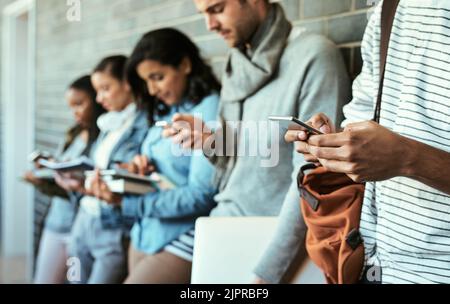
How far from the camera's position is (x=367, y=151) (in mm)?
1094

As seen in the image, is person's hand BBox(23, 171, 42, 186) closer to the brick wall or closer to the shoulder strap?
the brick wall

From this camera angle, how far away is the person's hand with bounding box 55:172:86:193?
6.65 feet

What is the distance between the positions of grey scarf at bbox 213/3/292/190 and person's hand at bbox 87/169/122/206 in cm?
40

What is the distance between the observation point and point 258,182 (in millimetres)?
1571

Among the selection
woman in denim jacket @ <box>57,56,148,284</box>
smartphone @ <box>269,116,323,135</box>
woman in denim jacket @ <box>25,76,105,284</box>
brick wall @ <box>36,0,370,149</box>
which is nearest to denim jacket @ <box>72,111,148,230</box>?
woman in denim jacket @ <box>57,56,148,284</box>

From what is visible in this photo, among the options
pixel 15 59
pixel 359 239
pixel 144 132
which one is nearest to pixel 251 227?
pixel 359 239

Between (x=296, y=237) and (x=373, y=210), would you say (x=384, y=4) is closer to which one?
(x=373, y=210)

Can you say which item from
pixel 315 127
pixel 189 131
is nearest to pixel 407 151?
pixel 315 127

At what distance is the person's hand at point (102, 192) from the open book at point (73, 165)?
5 centimetres

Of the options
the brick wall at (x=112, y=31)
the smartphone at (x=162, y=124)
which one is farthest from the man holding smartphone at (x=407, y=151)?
the smartphone at (x=162, y=124)

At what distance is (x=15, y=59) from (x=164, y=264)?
1.48 metres

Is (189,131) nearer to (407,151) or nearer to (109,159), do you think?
(109,159)

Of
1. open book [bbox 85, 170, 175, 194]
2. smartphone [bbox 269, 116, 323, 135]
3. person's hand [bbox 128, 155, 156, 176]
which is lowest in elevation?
open book [bbox 85, 170, 175, 194]

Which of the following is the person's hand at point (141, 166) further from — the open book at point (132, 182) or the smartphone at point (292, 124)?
the smartphone at point (292, 124)
